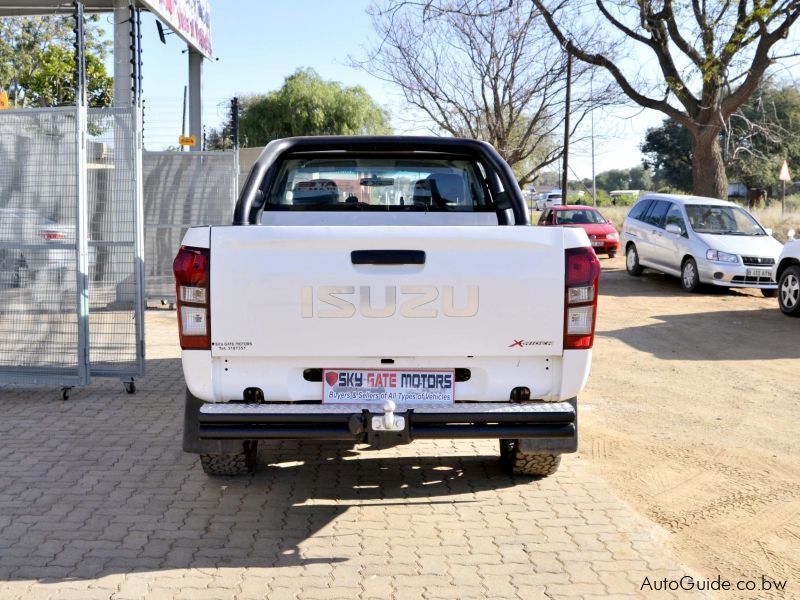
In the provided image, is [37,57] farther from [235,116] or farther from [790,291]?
[790,291]

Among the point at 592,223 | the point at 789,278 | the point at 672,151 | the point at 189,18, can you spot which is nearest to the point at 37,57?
the point at 189,18

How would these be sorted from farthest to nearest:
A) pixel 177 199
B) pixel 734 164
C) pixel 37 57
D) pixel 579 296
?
pixel 734 164
pixel 37 57
pixel 177 199
pixel 579 296

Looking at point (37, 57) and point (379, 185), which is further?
point (37, 57)

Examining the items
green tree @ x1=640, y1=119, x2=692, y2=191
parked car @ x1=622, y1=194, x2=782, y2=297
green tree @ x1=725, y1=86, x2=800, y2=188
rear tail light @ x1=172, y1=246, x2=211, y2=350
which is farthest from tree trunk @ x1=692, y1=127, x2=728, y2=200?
green tree @ x1=640, y1=119, x2=692, y2=191

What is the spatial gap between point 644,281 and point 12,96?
2429cm

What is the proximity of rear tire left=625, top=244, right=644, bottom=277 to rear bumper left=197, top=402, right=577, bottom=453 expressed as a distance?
16179mm

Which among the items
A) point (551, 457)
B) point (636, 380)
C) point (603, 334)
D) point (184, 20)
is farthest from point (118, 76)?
point (551, 457)

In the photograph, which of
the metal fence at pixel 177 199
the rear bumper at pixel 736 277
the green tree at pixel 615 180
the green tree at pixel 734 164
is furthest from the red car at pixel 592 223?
the green tree at pixel 615 180

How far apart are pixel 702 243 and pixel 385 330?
13.9m

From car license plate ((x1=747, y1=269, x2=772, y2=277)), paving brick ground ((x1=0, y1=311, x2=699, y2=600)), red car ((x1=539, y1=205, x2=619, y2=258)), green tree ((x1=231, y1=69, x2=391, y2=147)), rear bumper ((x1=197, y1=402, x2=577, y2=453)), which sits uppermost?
green tree ((x1=231, y1=69, x2=391, y2=147))

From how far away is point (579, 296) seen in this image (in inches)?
190

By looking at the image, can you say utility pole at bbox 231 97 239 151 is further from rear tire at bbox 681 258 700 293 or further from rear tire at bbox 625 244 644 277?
rear tire at bbox 625 244 644 277

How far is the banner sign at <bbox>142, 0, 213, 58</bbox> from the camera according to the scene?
54.8ft

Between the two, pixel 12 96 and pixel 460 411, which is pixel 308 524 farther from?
pixel 12 96
